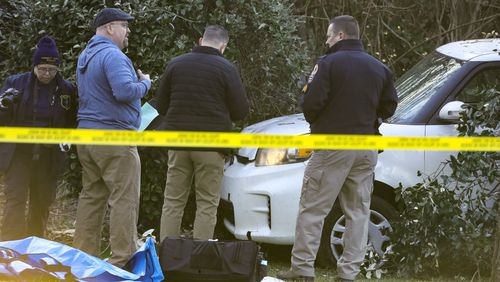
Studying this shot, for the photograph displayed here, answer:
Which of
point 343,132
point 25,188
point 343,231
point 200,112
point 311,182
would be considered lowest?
point 343,231

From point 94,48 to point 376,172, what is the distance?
2.37m

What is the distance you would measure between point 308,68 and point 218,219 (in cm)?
206

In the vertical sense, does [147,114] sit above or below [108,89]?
below

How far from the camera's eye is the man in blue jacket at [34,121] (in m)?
8.27

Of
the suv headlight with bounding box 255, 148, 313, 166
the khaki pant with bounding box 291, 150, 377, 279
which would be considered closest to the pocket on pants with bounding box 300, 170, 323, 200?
the khaki pant with bounding box 291, 150, 377, 279

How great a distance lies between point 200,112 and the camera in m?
8.09

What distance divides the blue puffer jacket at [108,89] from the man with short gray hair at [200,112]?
1.30 ft

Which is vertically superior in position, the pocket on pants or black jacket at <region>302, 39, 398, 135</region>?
black jacket at <region>302, 39, 398, 135</region>

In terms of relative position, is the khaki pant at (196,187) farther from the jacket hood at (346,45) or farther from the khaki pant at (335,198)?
the jacket hood at (346,45)

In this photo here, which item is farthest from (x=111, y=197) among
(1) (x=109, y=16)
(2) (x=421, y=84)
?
(2) (x=421, y=84)

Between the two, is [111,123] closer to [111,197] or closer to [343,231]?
[111,197]

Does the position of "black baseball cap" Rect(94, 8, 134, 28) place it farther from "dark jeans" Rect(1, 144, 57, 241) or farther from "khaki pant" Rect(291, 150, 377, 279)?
"khaki pant" Rect(291, 150, 377, 279)

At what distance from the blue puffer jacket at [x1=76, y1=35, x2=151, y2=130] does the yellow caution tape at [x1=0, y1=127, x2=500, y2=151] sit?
355mm

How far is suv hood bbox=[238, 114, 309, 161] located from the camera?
884cm
